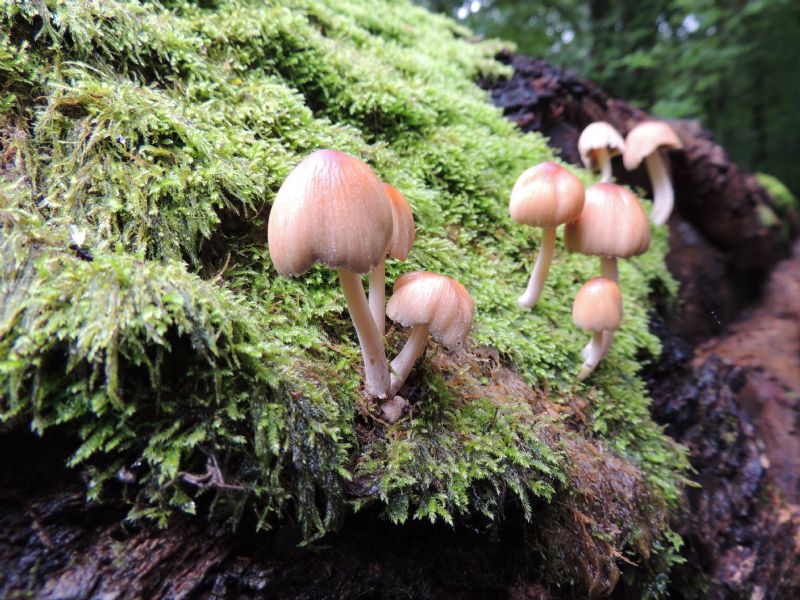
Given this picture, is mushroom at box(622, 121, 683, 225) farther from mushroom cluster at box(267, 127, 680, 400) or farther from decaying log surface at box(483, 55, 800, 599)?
mushroom cluster at box(267, 127, 680, 400)

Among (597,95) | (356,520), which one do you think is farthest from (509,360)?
(597,95)

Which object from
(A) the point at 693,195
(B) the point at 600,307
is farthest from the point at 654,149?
(A) the point at 693,195

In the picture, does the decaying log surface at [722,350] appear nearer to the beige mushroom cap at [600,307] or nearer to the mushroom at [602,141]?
the mushroom at [602,141]

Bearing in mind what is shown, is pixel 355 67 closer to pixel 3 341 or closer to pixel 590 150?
pixel 590 150

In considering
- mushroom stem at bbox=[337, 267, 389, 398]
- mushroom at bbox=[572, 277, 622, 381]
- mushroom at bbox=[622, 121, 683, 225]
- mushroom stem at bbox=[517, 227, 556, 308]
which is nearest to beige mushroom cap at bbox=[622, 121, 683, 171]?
mushroom at bbox=[622, 121, 683, 225]

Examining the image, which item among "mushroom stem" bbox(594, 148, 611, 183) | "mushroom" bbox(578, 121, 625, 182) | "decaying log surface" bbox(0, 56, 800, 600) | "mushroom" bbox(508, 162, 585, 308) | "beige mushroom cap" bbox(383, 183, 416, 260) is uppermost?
"mushroom" bbox(578, 121, 625, 182)

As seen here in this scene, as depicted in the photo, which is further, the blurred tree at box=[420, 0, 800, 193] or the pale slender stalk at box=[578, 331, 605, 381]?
the blurred tree at box=[420, 0, 800, 193]

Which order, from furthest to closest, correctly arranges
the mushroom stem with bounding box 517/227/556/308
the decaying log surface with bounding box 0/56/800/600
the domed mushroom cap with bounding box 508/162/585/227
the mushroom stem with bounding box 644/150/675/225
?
the mushroom stem with bounding box 644/150/675/225 < the mushroom stem with bounding box 517/227/556/308 < the domed mushroom cap with bounding box 508/162/585/227 < the decaying log surface with bounding box 0/56/800/600

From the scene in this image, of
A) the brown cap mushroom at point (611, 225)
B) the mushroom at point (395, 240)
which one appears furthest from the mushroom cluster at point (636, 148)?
the mushroom at point (395, 240)
